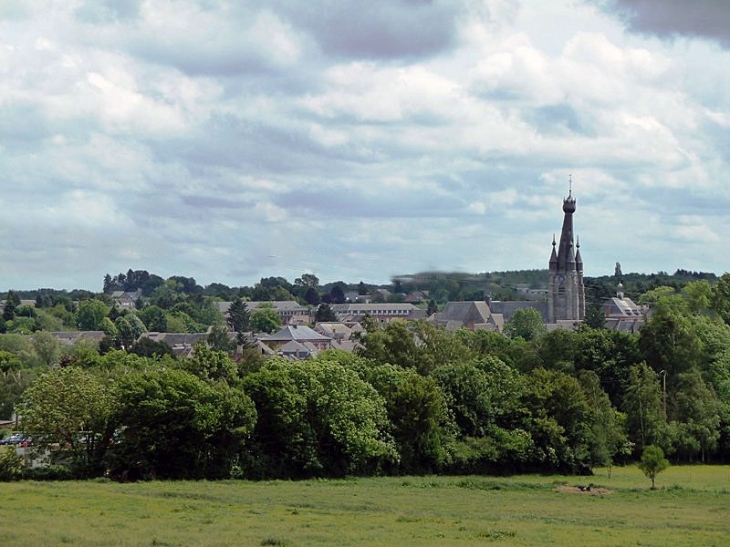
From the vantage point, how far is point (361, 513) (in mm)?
48188

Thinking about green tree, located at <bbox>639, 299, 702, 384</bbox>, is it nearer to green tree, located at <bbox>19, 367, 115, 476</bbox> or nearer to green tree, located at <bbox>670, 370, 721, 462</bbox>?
green tree, located at <bbox>670, 370, 721, 462</bbox>

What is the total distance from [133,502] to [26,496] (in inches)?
192

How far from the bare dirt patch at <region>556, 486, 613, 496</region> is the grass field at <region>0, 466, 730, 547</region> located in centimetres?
23

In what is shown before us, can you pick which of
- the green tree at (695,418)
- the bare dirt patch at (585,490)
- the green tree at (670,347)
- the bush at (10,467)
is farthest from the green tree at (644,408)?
the bush at (10,467)

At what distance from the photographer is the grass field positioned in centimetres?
3997

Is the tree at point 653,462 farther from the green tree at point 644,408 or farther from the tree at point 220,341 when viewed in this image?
the tree at point 220,341

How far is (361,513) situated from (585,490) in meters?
18.7

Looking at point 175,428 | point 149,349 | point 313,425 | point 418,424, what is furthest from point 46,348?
point 175,428

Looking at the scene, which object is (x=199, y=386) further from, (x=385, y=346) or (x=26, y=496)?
(x=385, y=346)

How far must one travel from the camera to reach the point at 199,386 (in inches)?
2539

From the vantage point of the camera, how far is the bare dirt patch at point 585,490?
202ft

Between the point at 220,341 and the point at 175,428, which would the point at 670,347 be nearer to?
the point at 175,428

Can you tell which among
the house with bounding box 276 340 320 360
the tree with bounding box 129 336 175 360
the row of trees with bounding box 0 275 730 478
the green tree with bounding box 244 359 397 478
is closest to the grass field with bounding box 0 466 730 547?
the green tree with bounding box 244 359 397 478

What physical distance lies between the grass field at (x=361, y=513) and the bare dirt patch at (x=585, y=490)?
227 millimetres
